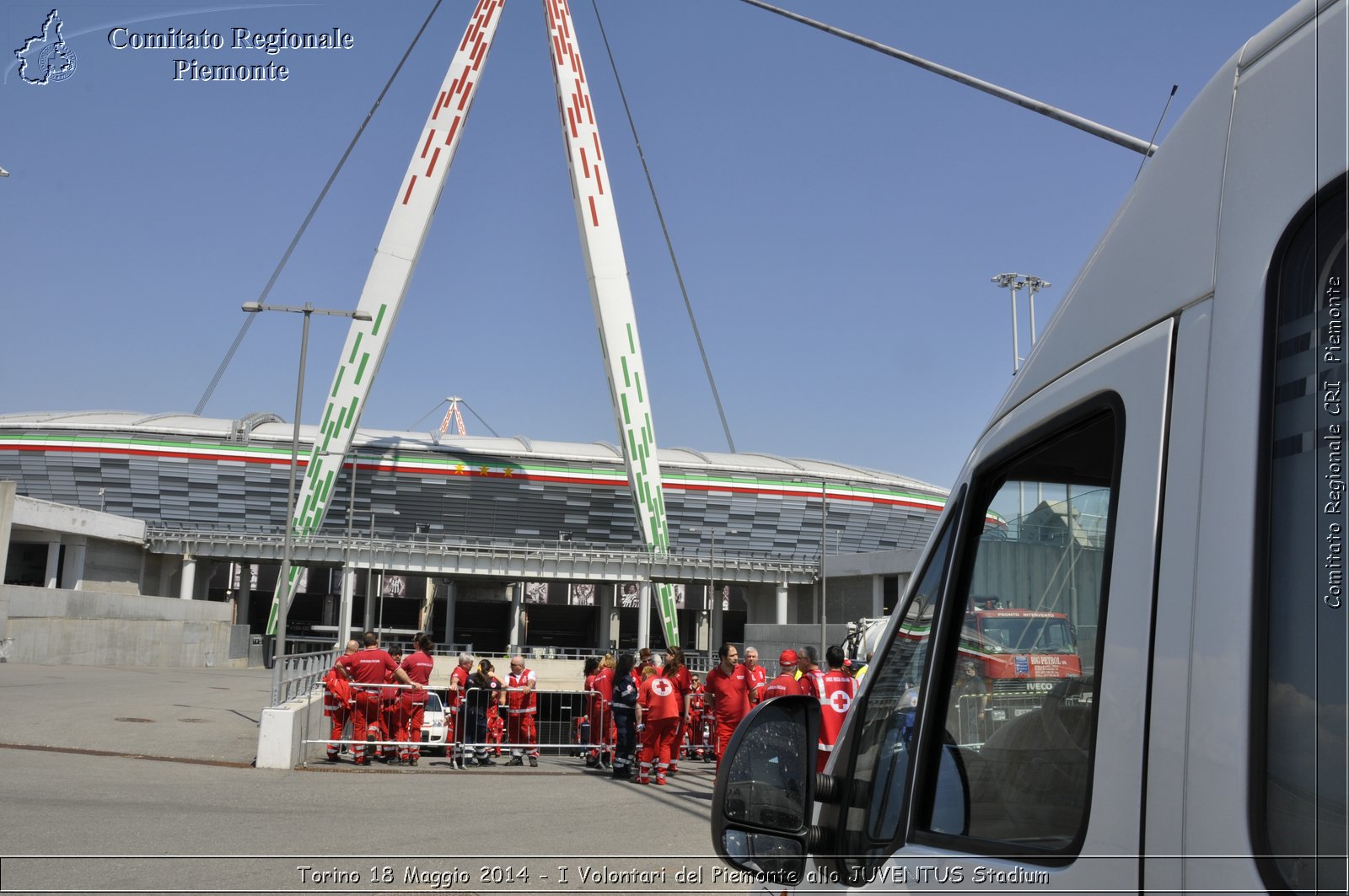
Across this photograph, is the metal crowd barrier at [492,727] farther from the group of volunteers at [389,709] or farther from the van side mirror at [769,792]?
the van side mirror at [769,792]

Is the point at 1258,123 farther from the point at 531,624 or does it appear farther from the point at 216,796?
the point at 531,624

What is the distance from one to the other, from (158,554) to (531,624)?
3468 cm

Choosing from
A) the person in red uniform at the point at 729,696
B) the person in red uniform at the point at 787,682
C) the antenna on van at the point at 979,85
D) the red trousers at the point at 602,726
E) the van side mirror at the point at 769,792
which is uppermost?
the antenna on van at the point at 979,85

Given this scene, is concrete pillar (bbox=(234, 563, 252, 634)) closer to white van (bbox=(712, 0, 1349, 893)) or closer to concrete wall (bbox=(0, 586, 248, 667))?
concrete wall (bbox=(0, 586, 248, 667))

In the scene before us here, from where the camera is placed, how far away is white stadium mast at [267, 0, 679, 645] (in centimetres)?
5481

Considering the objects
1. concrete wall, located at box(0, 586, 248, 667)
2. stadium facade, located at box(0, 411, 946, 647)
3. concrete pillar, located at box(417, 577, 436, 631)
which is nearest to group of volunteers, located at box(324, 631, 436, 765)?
concrete wall, located at box(0, 586, 248, 667)

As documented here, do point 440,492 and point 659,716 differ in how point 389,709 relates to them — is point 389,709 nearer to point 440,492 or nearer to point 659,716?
point 659,716

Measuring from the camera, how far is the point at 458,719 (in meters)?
16.0

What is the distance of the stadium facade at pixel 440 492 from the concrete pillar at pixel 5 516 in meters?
24.2

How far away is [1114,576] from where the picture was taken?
1.64m

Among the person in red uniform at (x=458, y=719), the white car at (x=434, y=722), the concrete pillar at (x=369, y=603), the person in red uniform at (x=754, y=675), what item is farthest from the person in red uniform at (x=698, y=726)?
the concrete pillar at (x=369, y=603)

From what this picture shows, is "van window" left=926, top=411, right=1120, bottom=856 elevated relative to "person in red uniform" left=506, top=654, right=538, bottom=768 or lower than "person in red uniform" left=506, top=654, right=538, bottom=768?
elevated

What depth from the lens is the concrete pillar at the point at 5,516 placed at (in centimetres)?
4053

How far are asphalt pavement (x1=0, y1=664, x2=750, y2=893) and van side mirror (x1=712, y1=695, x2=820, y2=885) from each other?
2392 mm
